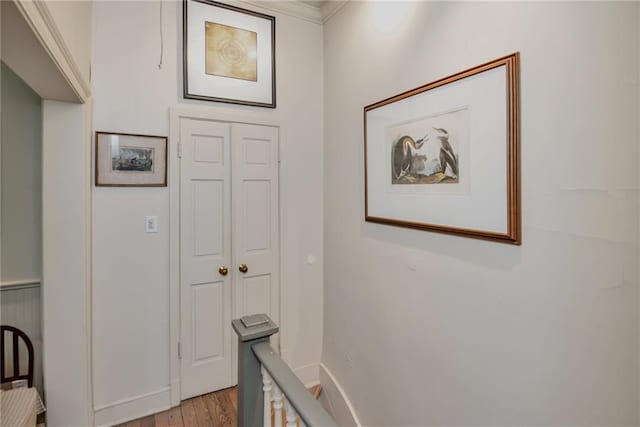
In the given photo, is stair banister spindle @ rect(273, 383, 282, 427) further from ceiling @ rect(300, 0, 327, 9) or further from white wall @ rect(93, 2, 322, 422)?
ceiling @ rect(300, 0, 327, 9)

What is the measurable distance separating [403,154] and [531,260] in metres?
0.84

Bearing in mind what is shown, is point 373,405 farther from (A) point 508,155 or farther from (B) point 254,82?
(B) point 254,82

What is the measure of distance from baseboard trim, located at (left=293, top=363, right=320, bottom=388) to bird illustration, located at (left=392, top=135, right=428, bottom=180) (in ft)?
5.84

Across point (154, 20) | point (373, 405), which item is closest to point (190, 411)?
point (373, 405)

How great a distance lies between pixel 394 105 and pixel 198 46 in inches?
56.4

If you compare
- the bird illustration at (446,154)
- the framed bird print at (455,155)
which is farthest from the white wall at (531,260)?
the bird illustration at (446,154)

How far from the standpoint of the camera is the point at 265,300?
8.18 feet

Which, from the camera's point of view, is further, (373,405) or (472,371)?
(373,405)

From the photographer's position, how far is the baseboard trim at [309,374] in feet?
8.55

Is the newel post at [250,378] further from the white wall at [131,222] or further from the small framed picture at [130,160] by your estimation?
the small framed picture at [130,160]

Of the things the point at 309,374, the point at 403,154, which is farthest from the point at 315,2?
the point at 309,374

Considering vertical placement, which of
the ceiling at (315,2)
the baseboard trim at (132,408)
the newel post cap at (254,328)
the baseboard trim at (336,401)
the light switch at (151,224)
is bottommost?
the baseboard trim at (336,401)

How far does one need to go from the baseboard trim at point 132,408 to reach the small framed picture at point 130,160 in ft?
4.59

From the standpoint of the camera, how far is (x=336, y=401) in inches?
95.5
